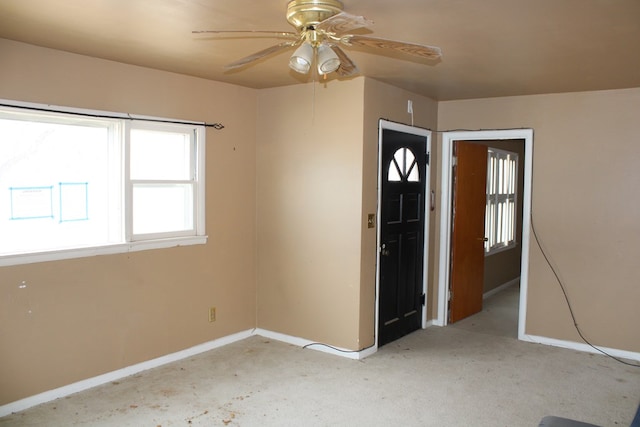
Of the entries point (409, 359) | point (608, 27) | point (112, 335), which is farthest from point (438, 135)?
point (112, 335)

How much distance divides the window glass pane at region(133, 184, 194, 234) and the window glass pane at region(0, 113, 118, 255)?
22 centimetres

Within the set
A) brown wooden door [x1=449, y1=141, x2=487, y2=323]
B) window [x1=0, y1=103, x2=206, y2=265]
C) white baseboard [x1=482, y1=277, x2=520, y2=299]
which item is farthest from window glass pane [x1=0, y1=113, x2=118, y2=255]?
white baseboard [x1=482, y1=277, x2=520, y2=299]

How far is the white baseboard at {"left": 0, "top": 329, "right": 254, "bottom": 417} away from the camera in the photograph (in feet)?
10.8

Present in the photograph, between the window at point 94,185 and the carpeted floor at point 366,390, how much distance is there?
1016 millimetres

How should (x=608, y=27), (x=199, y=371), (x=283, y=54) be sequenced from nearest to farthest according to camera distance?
(x=608, y=27)
(x=283, y=54)
(x=199, y=371)

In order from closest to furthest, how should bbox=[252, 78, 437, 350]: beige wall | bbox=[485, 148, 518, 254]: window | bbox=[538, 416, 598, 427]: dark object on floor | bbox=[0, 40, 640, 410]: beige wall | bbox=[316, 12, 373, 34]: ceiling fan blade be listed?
bbox=[316, 12, 373, 34]: ceiling fan blade
bbox=[538, 416, 598, 427]: dark object on floor
bbox=[0, 40, 640, 410]: beige wall
bbox=[252, 78, 437, 350]: beige wall
bbox=[485, 148, 518, 254]: window

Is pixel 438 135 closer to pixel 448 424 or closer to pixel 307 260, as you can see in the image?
pixel 307 260

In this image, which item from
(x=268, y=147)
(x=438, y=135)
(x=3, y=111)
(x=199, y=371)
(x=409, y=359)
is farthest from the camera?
(x=438, y=135)

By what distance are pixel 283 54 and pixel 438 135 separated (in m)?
2.40

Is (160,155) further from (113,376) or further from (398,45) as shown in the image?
(398,45)

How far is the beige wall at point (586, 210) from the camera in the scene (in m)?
4.41

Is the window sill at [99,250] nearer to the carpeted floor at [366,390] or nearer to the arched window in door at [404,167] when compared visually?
the carpeted floor at [366,390]

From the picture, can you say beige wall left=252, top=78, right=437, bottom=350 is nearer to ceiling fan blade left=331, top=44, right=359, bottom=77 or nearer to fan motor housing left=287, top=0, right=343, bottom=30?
ceiling fan blade left=331, top=44, right=359, bottom=77

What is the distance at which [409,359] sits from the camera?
4.31m
